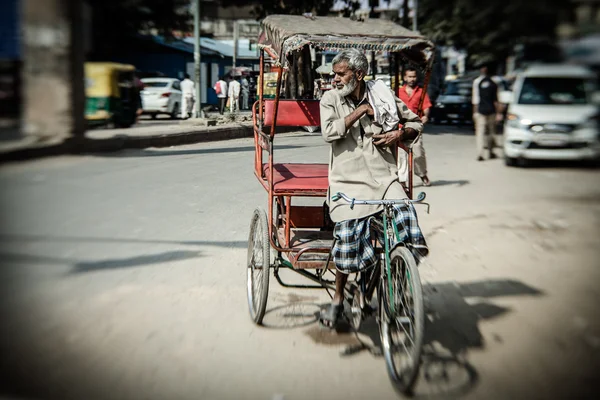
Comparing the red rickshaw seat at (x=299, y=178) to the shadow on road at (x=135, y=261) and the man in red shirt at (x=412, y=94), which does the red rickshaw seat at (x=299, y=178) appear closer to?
the shadow on road at (x=135, y=261)

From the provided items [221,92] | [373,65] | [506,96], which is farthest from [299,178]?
[221,92]

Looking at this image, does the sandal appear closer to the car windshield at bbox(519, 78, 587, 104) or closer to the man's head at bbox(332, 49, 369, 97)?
the man's head at bbox(332, 49, 369, 97)

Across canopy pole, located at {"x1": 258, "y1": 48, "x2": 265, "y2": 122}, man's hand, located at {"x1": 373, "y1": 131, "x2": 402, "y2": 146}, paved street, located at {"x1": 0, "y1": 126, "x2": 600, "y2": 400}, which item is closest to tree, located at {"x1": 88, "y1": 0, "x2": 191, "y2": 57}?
paved street, located at {"x1": 0, "y1": 126, "x2": 600, "y2": 400}

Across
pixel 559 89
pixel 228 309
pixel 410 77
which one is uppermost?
pixel 410 77

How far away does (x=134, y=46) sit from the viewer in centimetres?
Result: 192

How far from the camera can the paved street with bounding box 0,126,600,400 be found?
6.60 ft

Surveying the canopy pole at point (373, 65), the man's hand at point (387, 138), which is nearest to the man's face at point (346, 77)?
the man's hand at point (387, 138)

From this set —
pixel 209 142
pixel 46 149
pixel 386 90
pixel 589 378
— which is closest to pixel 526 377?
pixel 589 378

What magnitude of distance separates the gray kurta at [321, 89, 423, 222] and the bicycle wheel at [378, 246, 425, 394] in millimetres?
335

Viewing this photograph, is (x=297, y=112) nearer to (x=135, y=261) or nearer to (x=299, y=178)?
(x=299, y=178)

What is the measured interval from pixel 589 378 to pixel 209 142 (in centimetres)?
1117

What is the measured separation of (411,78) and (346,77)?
173 inches

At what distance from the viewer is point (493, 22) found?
5.65ft

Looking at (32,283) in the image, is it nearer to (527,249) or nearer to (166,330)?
(166,330)
